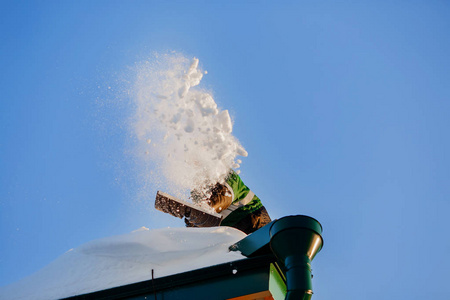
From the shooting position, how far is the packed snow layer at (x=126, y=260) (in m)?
2.49

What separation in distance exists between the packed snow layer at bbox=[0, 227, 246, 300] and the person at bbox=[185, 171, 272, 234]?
277 cm

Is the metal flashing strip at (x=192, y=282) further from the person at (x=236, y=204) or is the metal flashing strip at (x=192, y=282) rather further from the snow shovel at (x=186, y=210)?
the person at (x=236, y=204)

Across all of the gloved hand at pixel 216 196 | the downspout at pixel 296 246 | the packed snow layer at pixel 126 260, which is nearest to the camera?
the downspout at pixel 296 246

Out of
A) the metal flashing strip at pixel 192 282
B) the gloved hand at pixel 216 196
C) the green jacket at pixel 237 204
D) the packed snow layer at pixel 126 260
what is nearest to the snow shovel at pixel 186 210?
the gloved hand at pixel 216 196

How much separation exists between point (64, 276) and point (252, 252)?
1.27 m

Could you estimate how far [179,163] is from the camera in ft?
20.1

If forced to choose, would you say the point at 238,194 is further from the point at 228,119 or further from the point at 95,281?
the point at 95,281

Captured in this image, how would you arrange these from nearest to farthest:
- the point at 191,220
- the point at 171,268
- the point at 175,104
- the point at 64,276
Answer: the point at 171,268
the point at 64,276
the point at 191,220
the point at 175,104

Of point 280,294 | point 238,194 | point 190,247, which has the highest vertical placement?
point 238,194

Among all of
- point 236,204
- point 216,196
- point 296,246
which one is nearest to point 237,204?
point 236,204

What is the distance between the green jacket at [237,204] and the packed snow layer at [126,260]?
118 inches

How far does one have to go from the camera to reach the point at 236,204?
243 inches

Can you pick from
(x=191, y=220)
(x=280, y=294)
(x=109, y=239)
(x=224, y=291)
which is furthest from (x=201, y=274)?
(x=191, y=220)

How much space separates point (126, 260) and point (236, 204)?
3542 millimetres
